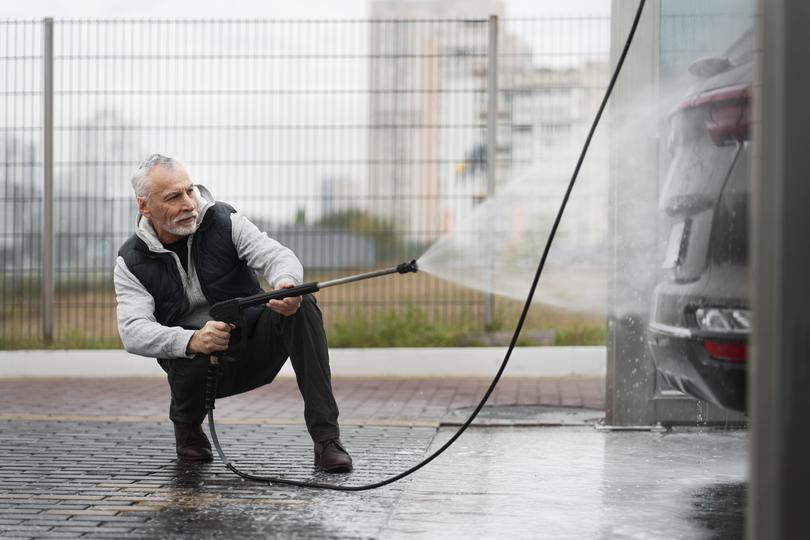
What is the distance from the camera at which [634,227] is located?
4715mm

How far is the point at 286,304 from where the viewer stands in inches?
150

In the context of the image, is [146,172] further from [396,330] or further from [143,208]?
[396,330]

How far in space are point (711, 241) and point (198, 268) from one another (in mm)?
2109

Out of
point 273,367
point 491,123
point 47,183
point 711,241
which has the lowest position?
point 273,367

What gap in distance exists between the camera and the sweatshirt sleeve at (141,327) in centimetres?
392

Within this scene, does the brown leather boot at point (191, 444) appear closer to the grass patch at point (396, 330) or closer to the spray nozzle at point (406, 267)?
the spray nozzle at point (406, 267)

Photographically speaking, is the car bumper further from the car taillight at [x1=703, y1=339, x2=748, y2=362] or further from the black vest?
the black vest

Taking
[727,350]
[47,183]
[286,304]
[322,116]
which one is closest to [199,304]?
[286,304]

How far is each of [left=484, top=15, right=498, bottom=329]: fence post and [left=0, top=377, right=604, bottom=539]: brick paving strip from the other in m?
0.85

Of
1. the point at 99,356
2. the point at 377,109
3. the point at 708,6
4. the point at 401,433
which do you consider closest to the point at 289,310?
the point at 401,433

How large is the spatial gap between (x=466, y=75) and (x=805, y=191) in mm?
6070

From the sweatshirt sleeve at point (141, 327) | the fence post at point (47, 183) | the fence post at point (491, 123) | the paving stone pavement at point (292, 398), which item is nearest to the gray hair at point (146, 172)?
the sweatshirt sleeve at point (141, 327)

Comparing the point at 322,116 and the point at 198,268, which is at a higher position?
the point at 322,116

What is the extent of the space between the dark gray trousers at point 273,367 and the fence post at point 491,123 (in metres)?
3.73
